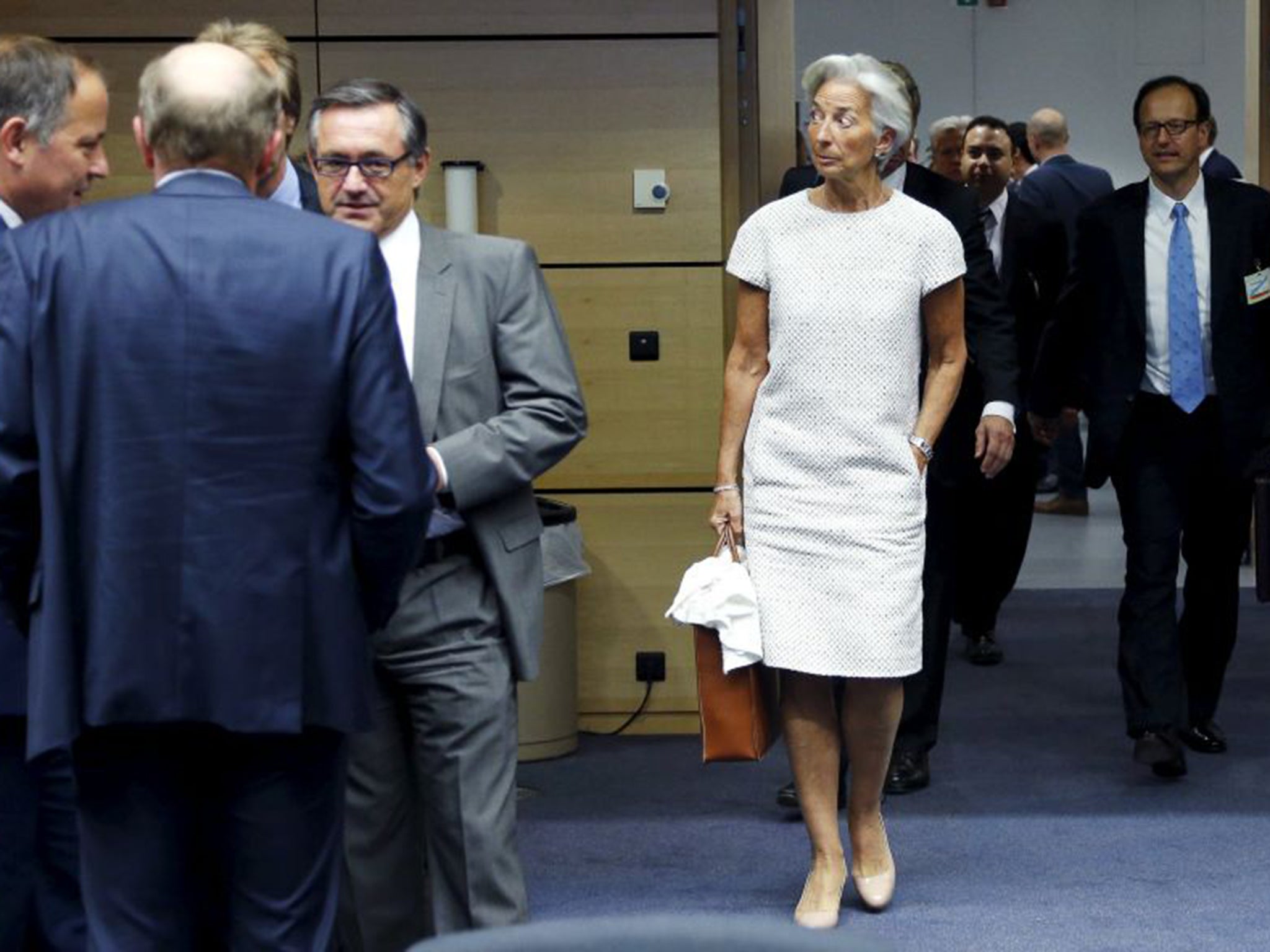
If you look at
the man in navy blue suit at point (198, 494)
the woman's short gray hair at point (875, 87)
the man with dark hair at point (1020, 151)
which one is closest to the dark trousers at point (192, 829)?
the man in navy blue suit at point (198, 494)

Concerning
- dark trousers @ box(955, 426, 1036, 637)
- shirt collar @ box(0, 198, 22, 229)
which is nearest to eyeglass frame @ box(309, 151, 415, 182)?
shirt collar @ box(0, 198, 22, 229)

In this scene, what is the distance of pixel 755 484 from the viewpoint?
4.18 m

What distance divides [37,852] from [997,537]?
14.1 feet

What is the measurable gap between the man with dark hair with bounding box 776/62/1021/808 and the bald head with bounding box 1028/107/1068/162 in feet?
13.5

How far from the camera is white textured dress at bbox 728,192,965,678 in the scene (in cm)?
407

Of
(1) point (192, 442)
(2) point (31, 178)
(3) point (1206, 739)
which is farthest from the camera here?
(3) point (1206, 739)

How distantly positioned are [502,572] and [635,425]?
2.67 meters

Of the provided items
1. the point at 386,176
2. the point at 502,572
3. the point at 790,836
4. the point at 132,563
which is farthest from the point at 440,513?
the point at 790,836

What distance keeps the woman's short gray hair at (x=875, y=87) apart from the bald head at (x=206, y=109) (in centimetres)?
172

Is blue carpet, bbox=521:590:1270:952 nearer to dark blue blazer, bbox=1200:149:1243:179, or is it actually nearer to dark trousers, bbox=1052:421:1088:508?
dark blue blazer, bbox=1200:149:1243:179

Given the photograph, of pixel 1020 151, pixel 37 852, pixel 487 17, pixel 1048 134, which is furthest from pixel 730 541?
pixel 1020 151

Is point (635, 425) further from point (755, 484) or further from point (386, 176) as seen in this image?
point (386, 176)

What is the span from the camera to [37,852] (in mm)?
3215

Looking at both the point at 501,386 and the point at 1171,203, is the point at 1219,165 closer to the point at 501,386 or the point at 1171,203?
the point at 1171,203
